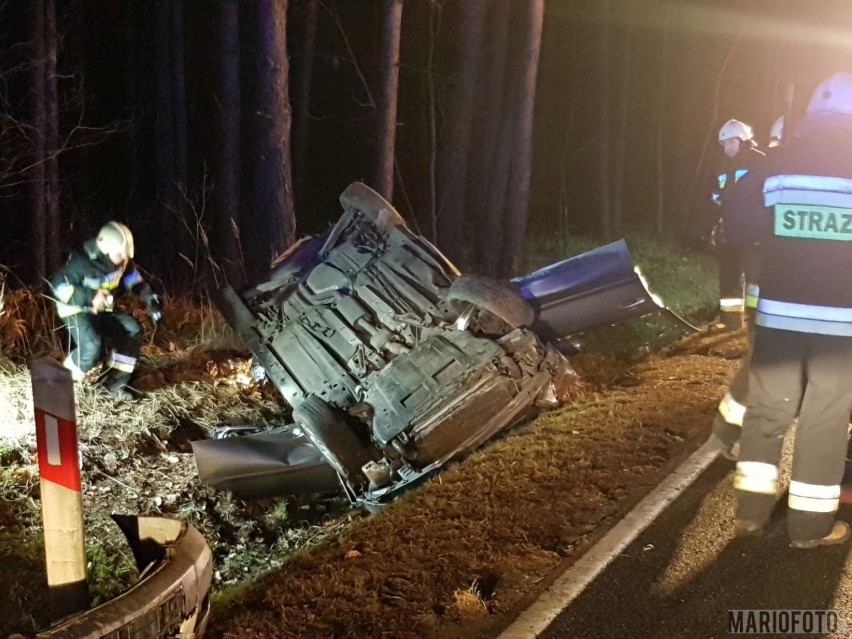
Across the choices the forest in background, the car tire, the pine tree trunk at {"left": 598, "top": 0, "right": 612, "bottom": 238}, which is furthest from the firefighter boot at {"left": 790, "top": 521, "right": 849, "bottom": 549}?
the pine tree trunk at {"left": 598, "top": 0, "right": 612, "bottom": 238}

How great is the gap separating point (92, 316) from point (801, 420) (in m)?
4.71

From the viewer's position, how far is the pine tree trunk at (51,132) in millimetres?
9555

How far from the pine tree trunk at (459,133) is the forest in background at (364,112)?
0.11 ft

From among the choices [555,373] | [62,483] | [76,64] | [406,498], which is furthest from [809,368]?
[76,64]

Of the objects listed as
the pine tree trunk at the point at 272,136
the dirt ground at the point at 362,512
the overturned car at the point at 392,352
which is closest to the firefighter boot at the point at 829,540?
the dirt ground at the point at 362,512

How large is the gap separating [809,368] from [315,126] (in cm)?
2063

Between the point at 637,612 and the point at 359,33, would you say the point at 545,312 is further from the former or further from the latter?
the point at 359,33

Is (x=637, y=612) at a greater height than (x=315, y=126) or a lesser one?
lesser

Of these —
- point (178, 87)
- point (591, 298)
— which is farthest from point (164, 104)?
point (591, 298)

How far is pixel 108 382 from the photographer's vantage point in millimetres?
5777

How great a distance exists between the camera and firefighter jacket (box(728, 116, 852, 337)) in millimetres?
3254

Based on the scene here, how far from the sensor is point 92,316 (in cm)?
576

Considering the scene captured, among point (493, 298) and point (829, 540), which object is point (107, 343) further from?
point (829, 540)

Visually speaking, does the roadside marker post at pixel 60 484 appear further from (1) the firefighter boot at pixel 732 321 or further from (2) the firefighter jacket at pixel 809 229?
(1) the firefighter boot at pixel 732 321
